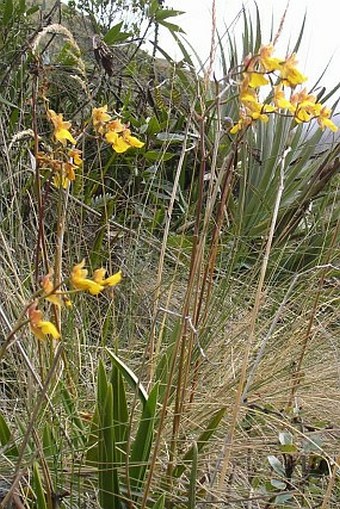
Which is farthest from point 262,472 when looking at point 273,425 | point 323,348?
point 323,348

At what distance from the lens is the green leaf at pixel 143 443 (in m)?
0.86

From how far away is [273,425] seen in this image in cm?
107

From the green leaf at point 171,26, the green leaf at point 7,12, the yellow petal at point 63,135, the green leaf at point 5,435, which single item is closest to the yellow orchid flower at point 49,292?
the yellow petal at point 63,135

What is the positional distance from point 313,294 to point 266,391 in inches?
17.3

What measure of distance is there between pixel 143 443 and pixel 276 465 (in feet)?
0.55

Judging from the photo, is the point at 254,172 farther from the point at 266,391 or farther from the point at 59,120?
the point at 59,120

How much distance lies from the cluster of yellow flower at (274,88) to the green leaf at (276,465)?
40 cm

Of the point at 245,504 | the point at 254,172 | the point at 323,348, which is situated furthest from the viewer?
the point at 254,172

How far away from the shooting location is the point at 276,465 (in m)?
0.88

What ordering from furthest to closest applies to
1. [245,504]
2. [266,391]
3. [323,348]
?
1. [323,348]
2. [266,391]
3. [245,504]

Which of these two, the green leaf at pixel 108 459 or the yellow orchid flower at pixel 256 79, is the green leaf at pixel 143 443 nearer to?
the green leaf at pixel 108 459

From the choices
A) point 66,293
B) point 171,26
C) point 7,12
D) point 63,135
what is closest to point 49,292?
point 66,293

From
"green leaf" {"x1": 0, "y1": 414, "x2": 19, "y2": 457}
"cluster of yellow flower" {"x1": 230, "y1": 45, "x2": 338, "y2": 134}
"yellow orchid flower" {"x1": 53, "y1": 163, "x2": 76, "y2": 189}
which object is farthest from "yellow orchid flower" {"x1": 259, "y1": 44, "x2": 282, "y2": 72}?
"green leaf" {"x1": 0, "y1": 414, "x2": 19, "y2": 457}

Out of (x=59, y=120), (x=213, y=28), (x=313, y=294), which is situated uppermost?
(x=213, y=28)
